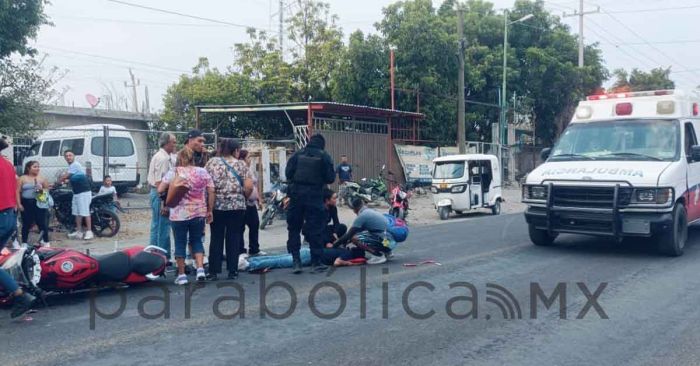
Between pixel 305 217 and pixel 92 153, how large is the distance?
13.1m

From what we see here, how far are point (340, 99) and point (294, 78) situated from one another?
3562mm

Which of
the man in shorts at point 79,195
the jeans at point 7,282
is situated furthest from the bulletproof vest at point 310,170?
the man in shorts at point 79,195

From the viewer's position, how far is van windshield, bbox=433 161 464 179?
18.5 m

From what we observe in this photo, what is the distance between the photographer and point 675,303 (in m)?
7.18

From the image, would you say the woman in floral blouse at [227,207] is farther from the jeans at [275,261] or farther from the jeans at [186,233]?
the jeans at [275,261]

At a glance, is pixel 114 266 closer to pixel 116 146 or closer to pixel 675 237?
pixel 675 237

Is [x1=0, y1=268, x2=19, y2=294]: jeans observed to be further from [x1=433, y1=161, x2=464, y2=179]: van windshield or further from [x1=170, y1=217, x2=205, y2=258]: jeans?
[x1=433, y1=161, x2=464, y2=179]: van windshield

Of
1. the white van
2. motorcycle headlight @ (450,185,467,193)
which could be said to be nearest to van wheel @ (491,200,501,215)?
motorcycle headlight @ (450,185,467,193)

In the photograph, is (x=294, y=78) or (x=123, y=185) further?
(x=294, y=78)

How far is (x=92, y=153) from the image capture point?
65.0 feet

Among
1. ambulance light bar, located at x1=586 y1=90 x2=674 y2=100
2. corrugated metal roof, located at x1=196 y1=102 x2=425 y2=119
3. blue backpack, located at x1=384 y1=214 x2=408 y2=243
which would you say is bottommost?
blue backpack, located at x1=384 y1=214 x2=408 y2=243

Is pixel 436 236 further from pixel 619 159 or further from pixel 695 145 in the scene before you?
pixel 695 145

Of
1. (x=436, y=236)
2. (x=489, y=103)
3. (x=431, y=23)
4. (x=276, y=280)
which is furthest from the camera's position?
(x=489, y=103)

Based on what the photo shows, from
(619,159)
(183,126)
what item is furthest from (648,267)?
(183,126)
